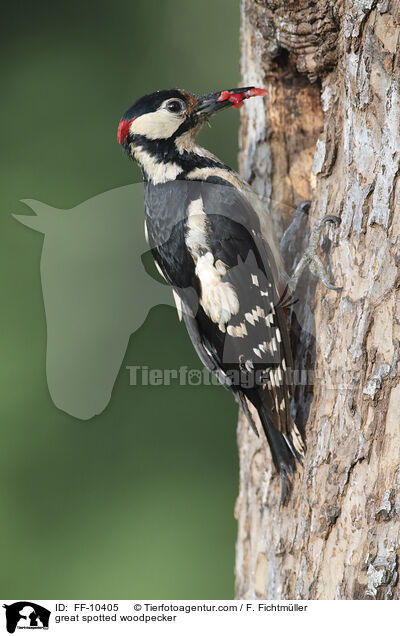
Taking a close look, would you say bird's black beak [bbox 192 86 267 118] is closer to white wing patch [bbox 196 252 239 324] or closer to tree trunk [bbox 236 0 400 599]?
tree trunk [bbox 236 0 400 599]

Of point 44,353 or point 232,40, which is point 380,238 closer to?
point 44,353

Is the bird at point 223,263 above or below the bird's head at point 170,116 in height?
below

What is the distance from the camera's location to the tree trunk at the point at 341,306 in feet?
3.77

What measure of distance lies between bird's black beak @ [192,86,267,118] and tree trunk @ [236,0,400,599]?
107 mm

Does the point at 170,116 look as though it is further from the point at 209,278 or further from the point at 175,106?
the point at 209,278

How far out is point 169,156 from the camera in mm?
1583

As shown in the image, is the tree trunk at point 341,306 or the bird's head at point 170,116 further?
the bird's head at point 170,116

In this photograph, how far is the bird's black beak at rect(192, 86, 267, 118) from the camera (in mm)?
1510

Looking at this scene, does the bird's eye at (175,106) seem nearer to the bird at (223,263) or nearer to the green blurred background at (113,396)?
the bird at (223,263)
